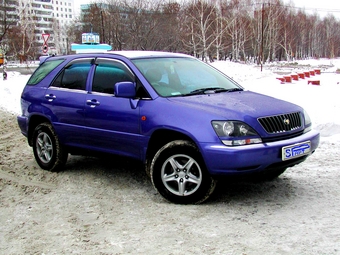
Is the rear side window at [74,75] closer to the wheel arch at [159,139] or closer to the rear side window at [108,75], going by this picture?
the rear side window at [108,75]

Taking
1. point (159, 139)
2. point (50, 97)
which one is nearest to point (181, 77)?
point (159, 139)

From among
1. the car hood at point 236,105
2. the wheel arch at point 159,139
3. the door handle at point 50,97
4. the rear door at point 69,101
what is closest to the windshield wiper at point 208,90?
the car hood at point 236,105

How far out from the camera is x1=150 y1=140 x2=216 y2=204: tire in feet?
14.9

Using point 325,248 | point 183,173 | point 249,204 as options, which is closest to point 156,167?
point 183,173

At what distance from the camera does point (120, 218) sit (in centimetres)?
436

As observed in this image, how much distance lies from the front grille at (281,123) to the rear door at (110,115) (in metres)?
1.45

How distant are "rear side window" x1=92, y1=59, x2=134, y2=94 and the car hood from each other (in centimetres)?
87

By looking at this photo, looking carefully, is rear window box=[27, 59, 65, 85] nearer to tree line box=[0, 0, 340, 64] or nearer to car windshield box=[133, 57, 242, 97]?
car windshield box=[133, 57, 242, 97]

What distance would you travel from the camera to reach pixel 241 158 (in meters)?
4.21

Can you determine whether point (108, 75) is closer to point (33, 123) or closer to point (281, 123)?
point (33, 123)

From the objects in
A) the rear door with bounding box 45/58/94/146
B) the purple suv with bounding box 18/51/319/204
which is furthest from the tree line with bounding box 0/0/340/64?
the purple suv with bounding box 18/51/319/204

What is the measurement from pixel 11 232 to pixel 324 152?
4887 millimetres

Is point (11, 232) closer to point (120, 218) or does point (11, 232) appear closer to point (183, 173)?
point (120, 218)

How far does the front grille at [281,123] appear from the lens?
4.45 m
